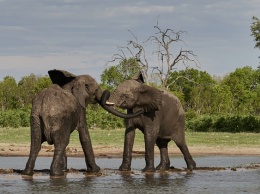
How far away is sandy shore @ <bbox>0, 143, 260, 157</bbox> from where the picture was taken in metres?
27.9

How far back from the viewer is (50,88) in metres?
16.4

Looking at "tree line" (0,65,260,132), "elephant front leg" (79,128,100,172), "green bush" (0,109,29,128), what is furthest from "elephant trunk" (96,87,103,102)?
"tree line" (0,65,260,132)

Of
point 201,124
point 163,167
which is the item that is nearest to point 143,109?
point 163,167

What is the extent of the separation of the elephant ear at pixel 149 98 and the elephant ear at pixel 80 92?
56.1 inches

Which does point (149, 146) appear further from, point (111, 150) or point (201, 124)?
point (201, 124)

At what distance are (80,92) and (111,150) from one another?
12900 mm

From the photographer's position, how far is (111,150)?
30000mm

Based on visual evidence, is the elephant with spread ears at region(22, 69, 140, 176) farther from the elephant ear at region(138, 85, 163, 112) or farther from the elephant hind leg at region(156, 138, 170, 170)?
the elephant hind leg at region(156, 138, 170, 170)

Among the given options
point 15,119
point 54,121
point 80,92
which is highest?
point 80,92

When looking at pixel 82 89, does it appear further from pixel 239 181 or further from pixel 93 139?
pixel 93 139

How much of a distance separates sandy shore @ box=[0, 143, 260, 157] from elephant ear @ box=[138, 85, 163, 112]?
31.3 ft

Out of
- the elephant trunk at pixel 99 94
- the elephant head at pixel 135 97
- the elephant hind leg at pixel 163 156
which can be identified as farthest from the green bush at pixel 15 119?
the elephant trunk at pixel 99 94

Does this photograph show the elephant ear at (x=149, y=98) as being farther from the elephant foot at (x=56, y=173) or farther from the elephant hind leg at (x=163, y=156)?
the elephant foot at (x=56, y=173)

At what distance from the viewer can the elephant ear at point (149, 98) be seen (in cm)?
1786
